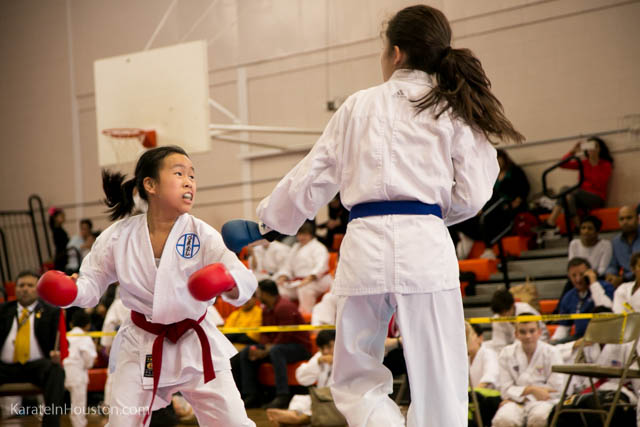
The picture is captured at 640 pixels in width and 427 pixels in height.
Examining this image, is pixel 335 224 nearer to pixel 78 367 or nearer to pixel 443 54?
pixel 78 367

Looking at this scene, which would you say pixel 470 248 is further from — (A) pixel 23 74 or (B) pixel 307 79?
(A) pixel 23 74

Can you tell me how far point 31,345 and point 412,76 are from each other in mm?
4199

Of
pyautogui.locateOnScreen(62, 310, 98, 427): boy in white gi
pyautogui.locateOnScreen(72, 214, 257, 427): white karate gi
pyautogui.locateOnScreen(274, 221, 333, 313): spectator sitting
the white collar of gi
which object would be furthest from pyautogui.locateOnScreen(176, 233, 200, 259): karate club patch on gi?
pyautogui.locateOnScreen(274, 221, 333, 313): spectator sitting

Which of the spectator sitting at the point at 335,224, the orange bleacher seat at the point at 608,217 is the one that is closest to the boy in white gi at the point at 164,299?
the orange bleacher seat at the point at 608,217

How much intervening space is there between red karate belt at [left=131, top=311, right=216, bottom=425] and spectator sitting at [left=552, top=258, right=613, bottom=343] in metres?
3.95

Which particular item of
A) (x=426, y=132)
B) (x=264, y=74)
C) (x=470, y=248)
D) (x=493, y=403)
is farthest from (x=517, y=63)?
(x=426, y=132)

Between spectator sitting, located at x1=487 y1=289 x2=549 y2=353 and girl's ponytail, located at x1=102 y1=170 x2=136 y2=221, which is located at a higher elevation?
girl's ponytail, located at x1=102 y1=170 x2=136 y2=221

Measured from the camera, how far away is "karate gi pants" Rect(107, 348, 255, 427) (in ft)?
9.28

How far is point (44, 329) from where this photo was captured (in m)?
5.76

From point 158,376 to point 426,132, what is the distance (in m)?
1.35

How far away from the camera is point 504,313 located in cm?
597

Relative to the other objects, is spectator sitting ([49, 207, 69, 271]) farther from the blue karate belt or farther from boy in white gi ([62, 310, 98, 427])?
the blue karate belt

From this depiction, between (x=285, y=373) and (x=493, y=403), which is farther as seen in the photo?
(x=285, y=373)

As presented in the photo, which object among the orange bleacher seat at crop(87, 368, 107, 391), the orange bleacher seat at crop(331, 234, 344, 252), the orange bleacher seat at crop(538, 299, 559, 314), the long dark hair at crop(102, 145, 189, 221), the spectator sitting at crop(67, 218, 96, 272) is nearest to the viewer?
the long dark hair at crop(102, 145, 189, 221)
